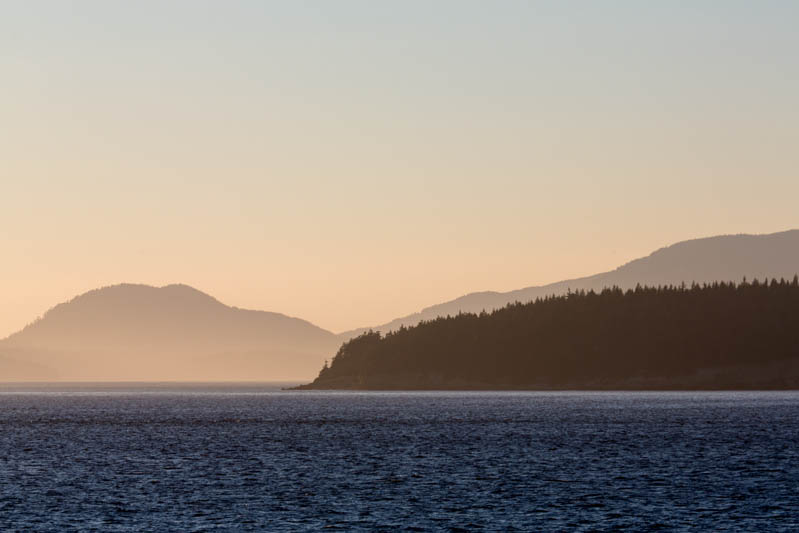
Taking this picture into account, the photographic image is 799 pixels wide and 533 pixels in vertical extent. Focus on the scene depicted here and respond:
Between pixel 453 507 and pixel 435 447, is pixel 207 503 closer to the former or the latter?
pixel 453 507

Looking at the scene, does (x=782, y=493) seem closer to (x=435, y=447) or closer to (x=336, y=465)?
(x=336, y=465)

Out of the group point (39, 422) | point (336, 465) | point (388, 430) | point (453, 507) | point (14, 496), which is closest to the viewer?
point (453, 507)

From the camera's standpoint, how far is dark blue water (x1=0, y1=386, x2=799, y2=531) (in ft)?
222

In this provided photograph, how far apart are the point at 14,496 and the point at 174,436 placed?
68.5 metres

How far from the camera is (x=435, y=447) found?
405 ft

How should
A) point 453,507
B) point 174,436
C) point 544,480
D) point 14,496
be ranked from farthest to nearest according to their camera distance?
point 174,436
point 544,480
point 14,496
point 453,507

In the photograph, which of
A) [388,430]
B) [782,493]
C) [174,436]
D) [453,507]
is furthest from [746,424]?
[453,507]

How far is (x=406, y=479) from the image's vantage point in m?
89.6

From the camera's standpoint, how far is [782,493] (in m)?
79.0

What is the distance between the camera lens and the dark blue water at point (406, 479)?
67750 mm

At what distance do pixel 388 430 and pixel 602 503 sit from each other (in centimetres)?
8471

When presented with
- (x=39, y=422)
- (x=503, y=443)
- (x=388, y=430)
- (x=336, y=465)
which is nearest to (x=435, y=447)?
(x=503, y=443)

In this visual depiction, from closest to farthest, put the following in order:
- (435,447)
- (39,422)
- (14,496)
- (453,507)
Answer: (453,507), (14,496), (435,447), (39,422)

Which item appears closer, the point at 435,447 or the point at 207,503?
the point at 207,503
